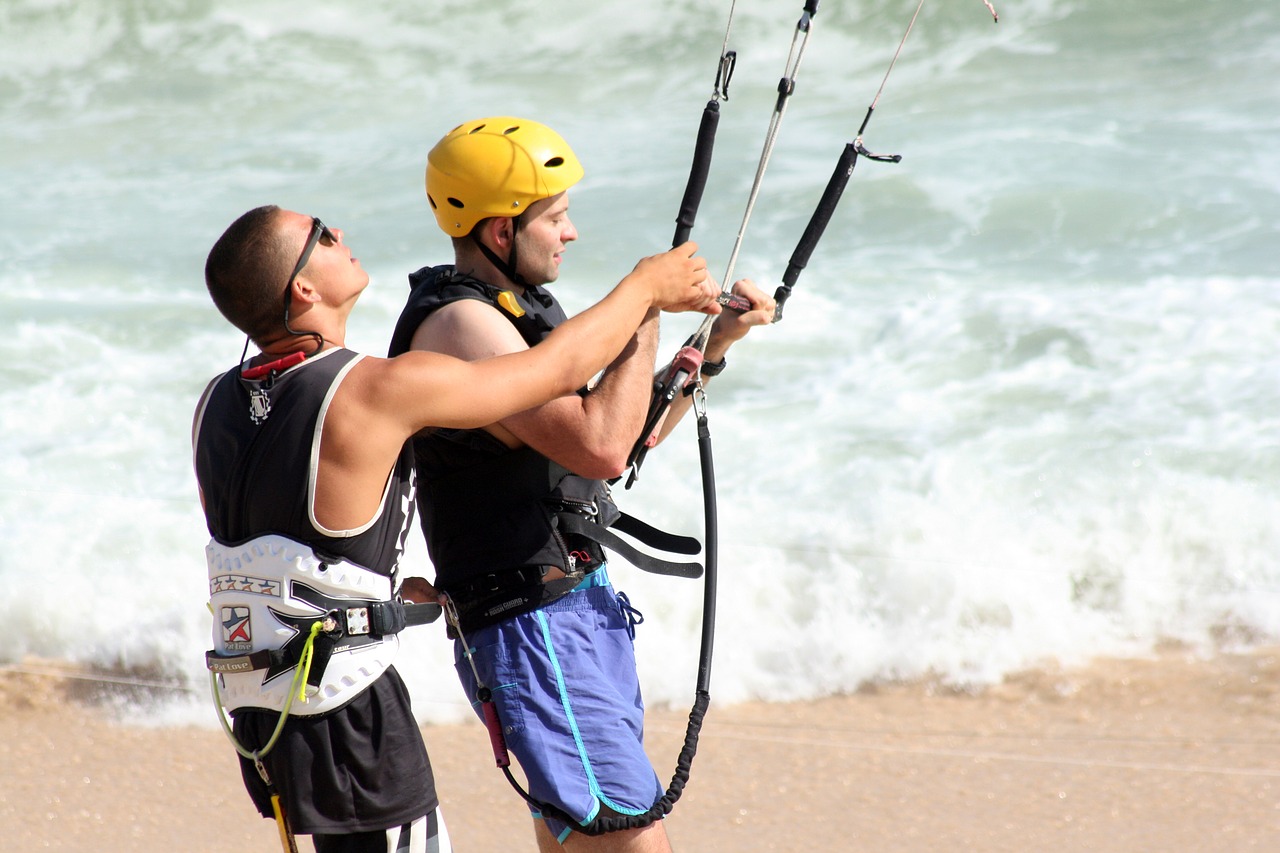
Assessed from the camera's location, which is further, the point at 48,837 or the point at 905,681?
the point at 905,681

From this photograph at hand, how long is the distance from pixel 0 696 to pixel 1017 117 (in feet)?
29.4

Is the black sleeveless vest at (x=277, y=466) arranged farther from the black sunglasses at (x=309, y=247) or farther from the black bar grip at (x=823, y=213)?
the black bar grip at (x=823, y=213)

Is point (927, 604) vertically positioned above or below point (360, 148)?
below

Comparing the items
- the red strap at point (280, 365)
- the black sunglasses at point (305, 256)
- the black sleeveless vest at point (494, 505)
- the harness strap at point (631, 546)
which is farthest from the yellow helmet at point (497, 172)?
the harness strap at point (631, 546)

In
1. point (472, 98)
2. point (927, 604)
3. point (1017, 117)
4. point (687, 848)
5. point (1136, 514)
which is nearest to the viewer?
point (687, 848)

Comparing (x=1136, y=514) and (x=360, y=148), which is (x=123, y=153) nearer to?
(x=360, y=148)

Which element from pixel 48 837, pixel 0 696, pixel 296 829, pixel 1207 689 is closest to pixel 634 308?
pixel 296 829

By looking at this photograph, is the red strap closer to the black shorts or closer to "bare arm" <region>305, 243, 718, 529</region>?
"bare arm" <region>305, 243, 718, 529</region>

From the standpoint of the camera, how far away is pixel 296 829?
2145mm

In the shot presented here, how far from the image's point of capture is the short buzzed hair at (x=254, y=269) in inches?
82.7

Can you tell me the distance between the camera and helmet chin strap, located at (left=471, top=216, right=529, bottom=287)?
8.16 ft

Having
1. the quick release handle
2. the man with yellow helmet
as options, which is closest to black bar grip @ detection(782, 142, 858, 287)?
the quick release handle

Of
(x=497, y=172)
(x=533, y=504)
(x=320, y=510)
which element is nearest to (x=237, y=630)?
(x=320, y=510)

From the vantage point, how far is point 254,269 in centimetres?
210
